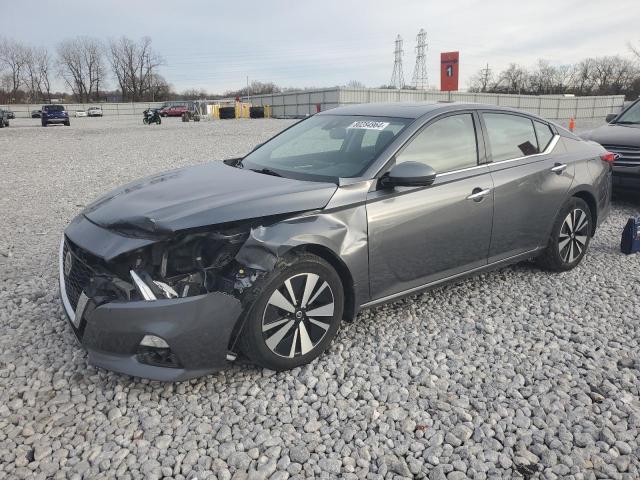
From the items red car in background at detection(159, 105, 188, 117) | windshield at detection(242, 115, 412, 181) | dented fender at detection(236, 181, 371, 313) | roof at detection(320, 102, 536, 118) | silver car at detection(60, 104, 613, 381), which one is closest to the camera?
silver car at detection(60, 104, 613, 381)

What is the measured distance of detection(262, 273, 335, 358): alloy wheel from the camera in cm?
318

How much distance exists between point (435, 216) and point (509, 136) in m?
1.30

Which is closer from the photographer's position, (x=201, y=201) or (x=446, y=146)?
(x=201, y=201)

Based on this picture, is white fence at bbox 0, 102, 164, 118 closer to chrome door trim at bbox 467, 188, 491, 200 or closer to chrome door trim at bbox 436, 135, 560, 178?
chrome door trim at bbox 436, 135, 560, 178

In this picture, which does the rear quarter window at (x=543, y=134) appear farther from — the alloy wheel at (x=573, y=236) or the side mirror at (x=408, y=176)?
the side mirror at (x=408, y=176)

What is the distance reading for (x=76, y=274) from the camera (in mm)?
3311

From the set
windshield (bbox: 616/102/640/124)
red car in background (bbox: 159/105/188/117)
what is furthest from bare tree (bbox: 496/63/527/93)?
windshield (bbox: 616/102/640/124)

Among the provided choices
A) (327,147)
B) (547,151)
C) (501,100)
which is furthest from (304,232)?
(501,100)

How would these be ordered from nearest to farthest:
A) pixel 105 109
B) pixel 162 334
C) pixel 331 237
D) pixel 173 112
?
1. pixel 162 334
2. pixel 331 237
3. pixel 173 112
4. pixel 105 109

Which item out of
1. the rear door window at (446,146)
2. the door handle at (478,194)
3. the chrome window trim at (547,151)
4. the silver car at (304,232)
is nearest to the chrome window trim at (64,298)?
the silver car at (304,232)

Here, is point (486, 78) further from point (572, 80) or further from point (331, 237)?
point (331, 237)

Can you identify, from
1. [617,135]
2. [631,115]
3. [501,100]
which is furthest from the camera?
[501,100]

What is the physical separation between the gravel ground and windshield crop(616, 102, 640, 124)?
5099 millimetres

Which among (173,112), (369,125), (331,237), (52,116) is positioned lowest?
(331,237)
